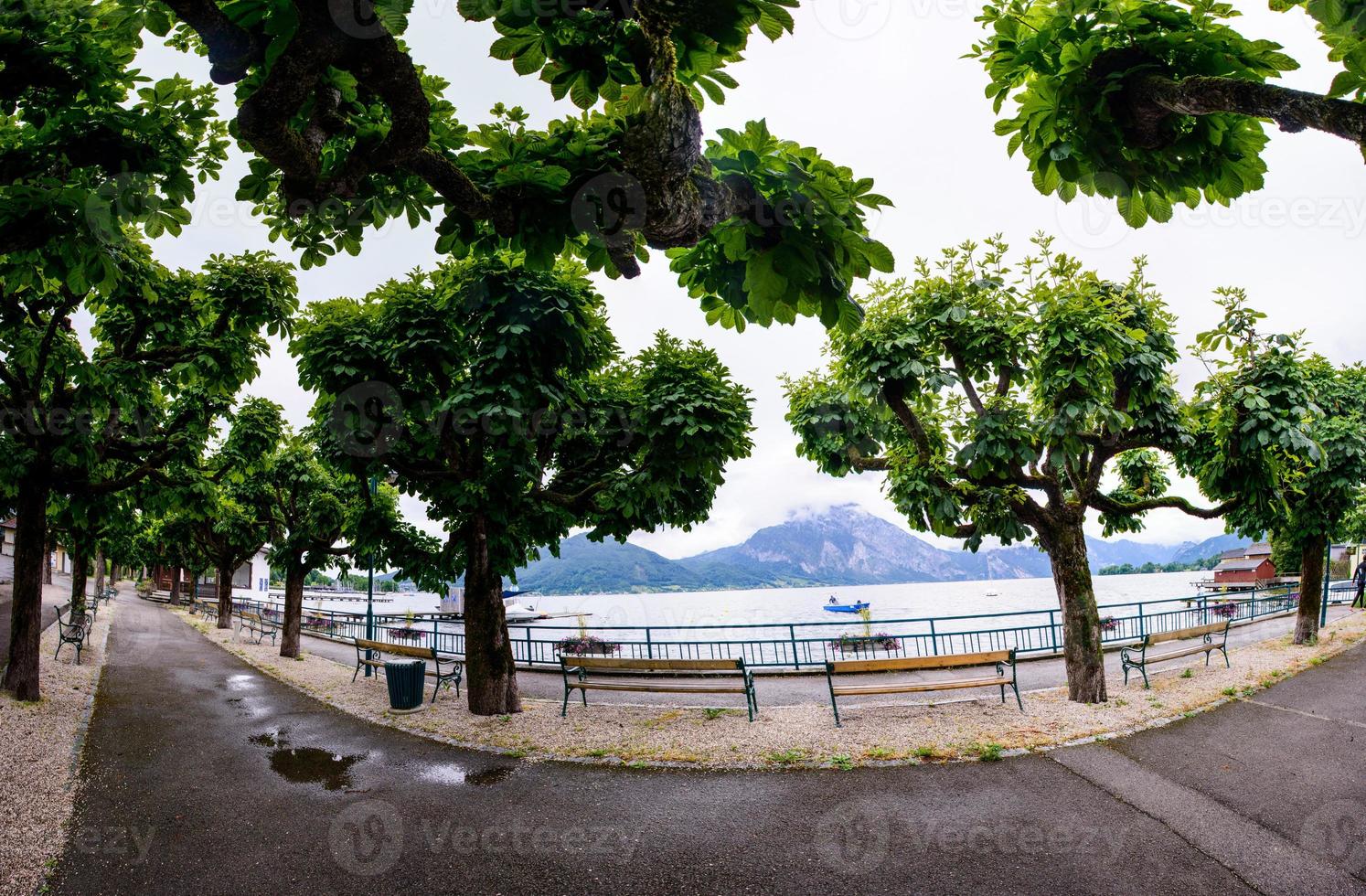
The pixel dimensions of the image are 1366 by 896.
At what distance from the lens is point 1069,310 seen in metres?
8.97

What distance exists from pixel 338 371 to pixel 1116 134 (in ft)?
31.3

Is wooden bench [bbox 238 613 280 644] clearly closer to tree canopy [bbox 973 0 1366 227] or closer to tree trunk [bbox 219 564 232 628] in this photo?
tree trunk [bbox 219 564 232 628]

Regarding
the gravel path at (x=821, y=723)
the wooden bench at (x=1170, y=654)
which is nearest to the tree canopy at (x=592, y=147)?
the gravel path at (x=821, y=723)

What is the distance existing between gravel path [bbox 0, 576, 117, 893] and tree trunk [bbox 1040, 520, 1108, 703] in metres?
12.5

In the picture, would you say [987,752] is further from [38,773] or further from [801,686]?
[38,773]

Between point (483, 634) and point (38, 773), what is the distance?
5.33m

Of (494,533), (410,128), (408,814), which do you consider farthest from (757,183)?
(494,533)

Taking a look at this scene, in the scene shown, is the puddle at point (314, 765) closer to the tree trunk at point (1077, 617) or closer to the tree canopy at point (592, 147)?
the tree canopy at point (592, 147)

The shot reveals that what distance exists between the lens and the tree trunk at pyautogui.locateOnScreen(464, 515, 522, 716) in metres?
10.6

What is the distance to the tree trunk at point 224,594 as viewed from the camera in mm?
26953

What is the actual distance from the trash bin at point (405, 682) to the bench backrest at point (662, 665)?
257cm

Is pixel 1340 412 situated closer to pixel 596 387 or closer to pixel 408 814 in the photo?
pixel 596 387

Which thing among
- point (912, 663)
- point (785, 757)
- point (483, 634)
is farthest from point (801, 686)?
point (483, 634)

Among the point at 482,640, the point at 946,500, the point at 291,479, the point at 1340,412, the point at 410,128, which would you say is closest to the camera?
the point at 410,128
